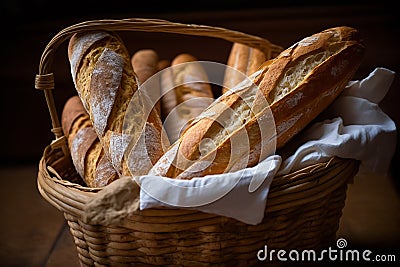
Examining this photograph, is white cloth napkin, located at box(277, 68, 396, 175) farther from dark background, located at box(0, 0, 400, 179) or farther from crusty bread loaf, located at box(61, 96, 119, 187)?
dark background, located at box(0, 0, 400, 179)

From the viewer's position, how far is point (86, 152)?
43.2 inches

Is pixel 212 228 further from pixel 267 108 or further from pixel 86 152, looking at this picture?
pixel 86 152

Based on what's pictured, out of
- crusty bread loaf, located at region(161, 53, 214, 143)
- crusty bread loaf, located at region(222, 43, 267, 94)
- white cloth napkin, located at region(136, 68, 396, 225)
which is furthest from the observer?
crusty bread loaf, located at region(222, 43, 267, 94)

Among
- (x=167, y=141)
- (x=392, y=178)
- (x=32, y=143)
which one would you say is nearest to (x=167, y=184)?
(x=167, y=141)

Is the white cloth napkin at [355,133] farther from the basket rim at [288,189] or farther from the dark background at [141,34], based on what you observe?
the dark background at [141,34]

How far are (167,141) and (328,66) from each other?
0.33 meters

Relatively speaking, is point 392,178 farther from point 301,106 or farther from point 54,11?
point 54,11

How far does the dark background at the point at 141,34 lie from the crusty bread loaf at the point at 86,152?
22.4 inches

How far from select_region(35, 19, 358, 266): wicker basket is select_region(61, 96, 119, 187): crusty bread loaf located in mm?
101

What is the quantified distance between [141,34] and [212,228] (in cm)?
119

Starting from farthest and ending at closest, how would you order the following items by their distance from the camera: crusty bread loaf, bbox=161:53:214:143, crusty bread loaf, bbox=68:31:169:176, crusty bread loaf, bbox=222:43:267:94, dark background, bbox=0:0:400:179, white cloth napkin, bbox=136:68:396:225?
dark background, bbox=0:0:400:179
crusty bread loaf, bbox=222:43:267:94
crusty bread loaf, bbox=161:53:214:143
crusty bread loaf, bbox=68:31:169:176
white cloth napkin, bbox=136:68:396:225

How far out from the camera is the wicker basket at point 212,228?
86 cm

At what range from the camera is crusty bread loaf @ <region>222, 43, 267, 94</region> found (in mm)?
1304

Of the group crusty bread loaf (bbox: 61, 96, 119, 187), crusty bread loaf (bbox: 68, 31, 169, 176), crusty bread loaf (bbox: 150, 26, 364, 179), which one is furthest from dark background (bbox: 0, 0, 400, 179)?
crusty bread loaf (bbox: 150, 26, 364, 179)
